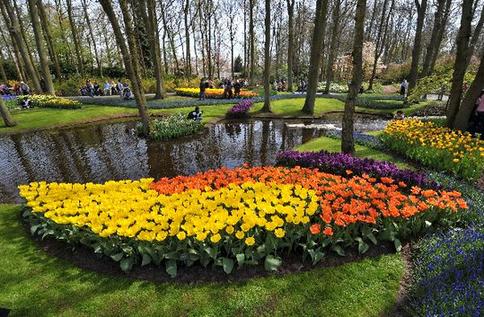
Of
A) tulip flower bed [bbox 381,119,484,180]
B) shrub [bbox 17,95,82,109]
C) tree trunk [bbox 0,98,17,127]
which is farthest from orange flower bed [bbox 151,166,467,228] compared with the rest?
shrub [bbox 17,95,82,109]

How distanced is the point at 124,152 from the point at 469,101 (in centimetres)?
1388

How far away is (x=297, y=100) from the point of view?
27.2 m

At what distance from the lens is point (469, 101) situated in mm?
11797

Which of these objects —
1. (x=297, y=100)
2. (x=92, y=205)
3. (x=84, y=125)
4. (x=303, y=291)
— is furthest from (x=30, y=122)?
(x=303, y=291)

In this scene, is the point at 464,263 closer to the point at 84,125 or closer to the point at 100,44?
the point at 84,125

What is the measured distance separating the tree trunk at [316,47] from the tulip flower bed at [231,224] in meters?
15.3

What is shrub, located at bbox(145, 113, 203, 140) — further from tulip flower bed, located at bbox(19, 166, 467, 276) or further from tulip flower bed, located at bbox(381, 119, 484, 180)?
tulip flower bed, located at bbox(381, 119, 484, 180)

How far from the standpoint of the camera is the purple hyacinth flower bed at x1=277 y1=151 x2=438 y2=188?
25.8ft

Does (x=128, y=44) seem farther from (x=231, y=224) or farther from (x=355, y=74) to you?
(x=231, y=224)

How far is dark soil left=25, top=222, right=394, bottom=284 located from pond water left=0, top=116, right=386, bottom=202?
18.6 feet

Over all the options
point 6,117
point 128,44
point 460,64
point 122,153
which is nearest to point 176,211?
point 122,153

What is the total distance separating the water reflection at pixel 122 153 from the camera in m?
11.7

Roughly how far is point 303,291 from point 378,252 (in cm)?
174

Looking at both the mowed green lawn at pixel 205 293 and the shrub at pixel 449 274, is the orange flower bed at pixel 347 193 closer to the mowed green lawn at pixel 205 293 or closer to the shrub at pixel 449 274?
the shrub at pixel 449 274
